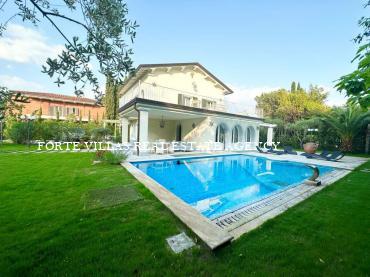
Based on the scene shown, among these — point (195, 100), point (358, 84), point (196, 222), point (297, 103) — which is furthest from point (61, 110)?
point (297, 103)

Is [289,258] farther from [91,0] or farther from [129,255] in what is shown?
[91,0]

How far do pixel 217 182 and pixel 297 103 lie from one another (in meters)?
33.0

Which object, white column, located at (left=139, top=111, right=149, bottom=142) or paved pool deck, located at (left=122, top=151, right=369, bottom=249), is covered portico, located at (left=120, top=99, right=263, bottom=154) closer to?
white column, located at (left=139, top=111, right=149, bottom=142)

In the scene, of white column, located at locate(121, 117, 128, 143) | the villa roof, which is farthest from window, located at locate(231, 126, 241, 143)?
white column, located at locate(121, 117, 128, 143)

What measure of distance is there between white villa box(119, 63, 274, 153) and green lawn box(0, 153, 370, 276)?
10.9m

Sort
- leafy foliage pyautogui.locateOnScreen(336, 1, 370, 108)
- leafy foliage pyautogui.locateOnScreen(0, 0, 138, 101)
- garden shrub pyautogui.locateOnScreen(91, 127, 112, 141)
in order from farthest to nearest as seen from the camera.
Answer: garden shrub pyautogui.locateOnScreen(91, 127, 112, 141), leafy foliage pyautogui.locateOnScreen(336, 1, 370, 108), leafy foliage pyautogui.locateOnScreen(0, 0, 138, 101)

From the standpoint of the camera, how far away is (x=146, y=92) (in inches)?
578

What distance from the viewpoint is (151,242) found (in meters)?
3.08

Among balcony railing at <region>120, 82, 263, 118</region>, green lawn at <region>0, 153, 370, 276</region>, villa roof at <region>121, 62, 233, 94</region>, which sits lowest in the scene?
green lawn at <region>0, 153, 370, 276</region>

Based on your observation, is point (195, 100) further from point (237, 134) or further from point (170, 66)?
point (237, 134)

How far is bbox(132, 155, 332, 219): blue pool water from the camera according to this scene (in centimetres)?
615

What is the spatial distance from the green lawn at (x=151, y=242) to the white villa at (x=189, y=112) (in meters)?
10.9

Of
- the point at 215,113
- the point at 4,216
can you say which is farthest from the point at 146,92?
the point at 4,216

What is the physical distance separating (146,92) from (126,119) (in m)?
7.24
